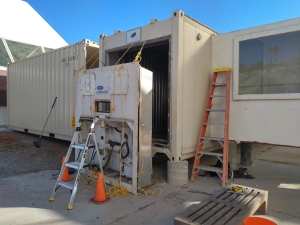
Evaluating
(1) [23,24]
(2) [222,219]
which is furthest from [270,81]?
(1) [23,24]

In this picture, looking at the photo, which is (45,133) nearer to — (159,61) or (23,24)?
(159,61)

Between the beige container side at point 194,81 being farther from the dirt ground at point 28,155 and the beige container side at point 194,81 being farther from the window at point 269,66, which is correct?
the dirt ground at point 28,155

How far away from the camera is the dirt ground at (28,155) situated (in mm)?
5382

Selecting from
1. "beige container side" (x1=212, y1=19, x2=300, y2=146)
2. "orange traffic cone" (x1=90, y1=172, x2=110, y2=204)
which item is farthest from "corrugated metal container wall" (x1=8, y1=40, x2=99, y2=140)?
"orange traffic cone" (x1=90, y1=172, x2=110, y2=204)

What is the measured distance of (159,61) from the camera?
674 cm

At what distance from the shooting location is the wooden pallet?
2.53m

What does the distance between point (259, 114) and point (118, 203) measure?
301 cm

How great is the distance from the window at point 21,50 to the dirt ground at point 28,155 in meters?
7.14

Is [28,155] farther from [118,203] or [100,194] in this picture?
[118,203]

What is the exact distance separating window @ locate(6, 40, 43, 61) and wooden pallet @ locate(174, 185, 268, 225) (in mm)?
14462

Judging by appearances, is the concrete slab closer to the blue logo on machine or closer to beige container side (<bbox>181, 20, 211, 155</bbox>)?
beige container side (<bbox>181, 20, 211, 155</bbox>)

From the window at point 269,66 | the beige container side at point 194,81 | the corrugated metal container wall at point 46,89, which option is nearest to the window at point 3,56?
the corrugated metal container wall at point 46,89

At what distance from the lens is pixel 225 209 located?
2783 millimetres

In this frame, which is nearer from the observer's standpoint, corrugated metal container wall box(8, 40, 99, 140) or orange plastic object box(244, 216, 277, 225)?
orange plastic object box(244, 216, 277, 225)
